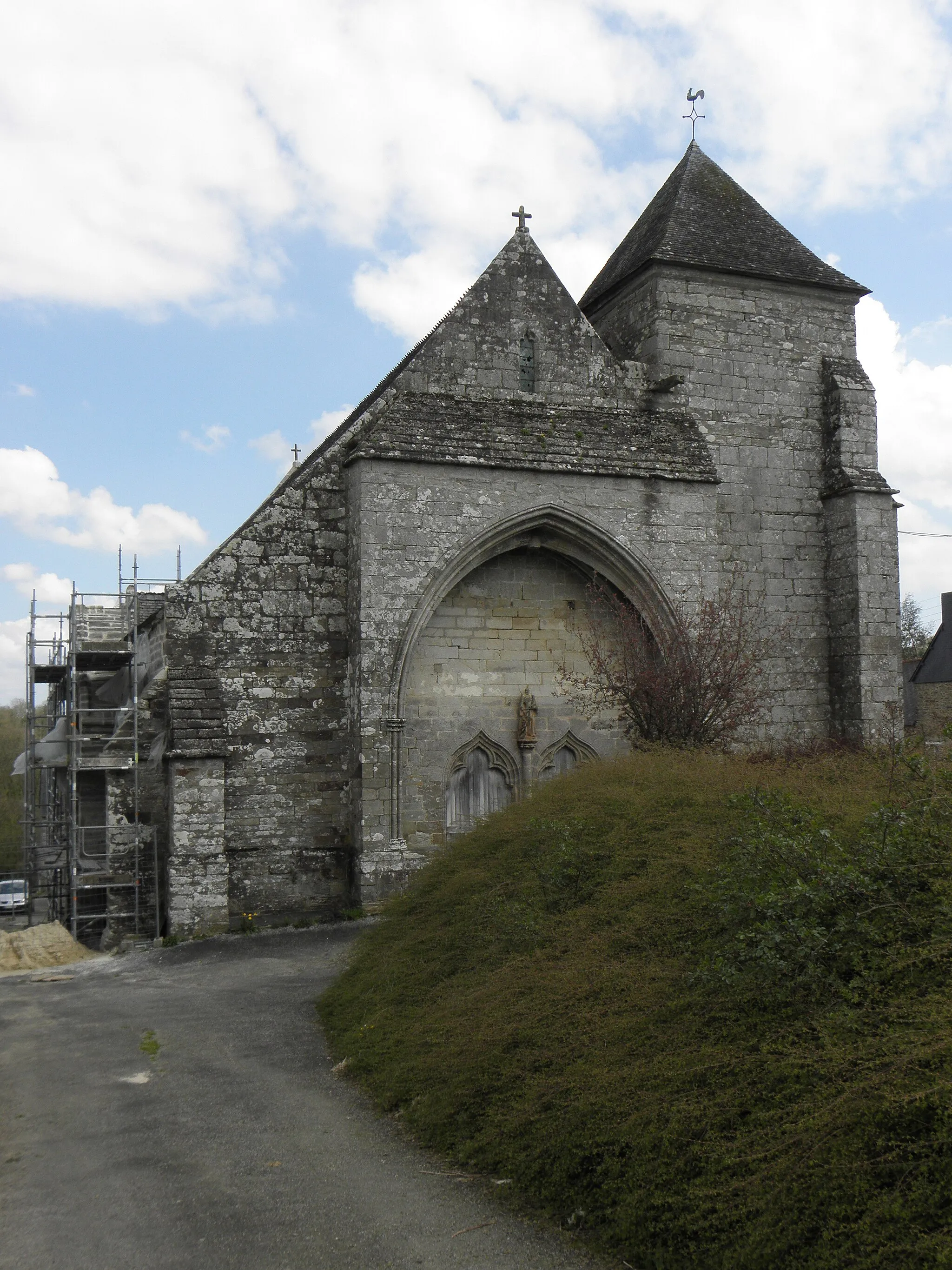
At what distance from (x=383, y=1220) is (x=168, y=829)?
8.33m

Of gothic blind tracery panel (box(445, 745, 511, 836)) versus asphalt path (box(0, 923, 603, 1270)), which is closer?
asphalt path (box(0, 923, 603, 1270))

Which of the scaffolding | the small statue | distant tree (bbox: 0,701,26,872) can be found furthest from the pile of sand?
distant tree (bbox: 0,701,26,872)

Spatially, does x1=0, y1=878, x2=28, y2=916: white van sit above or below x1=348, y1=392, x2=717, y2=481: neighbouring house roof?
below

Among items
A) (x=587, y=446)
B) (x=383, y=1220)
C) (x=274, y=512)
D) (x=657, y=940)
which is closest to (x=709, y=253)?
(x=587, y=446)

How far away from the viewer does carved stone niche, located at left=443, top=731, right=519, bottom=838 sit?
551 inches

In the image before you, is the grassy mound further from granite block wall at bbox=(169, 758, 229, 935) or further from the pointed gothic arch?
the pointed gothic arch

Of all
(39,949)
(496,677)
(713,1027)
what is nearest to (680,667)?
(496,677)

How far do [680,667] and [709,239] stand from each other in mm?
7190

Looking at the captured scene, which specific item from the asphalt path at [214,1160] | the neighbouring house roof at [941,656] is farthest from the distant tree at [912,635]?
the asphalt path at [214,1160]

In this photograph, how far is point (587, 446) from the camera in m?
13.9

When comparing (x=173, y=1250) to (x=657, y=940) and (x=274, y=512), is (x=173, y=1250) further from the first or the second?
(x=274, y=512)

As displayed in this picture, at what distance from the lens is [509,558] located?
47.2ft

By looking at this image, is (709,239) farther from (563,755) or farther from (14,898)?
(14,898)

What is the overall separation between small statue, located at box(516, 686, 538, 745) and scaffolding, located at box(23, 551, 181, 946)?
15.2 ft
